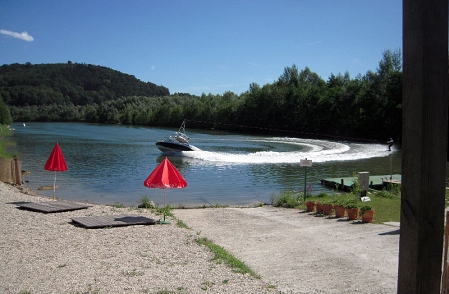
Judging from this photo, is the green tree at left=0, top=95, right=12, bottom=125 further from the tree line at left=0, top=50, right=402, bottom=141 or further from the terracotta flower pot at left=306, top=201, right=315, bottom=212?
the terracotta flower pot at left=306, top=201, right=315, bottom=212

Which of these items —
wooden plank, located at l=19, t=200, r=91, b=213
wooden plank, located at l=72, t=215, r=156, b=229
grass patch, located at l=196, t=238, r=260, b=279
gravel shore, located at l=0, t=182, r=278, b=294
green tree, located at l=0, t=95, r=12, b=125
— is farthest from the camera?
green tree, located at l=0, t=95, r=12, b=125

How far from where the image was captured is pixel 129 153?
46781mm

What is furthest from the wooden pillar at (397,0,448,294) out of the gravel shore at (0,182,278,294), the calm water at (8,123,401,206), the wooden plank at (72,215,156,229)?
the calm water at (8,123,401,206)

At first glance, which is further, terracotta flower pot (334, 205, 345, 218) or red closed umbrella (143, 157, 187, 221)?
terracotta flower pot (334, 205, 345, 218)

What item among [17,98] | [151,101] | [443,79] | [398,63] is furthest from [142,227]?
[17,98]

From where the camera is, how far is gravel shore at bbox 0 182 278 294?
6.79 m

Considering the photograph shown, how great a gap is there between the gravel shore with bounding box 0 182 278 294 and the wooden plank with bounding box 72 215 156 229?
0.32 meters

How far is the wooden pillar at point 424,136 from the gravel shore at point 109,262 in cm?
523

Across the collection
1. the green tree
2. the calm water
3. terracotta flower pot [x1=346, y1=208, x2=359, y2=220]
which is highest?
the green tree

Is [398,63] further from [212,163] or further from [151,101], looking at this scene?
[151,101]

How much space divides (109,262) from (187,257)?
1.61m

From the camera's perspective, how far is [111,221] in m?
12.4

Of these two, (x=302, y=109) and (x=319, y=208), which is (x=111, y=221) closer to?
(x=319, y=208)

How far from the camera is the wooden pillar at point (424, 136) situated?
70.4 inches
